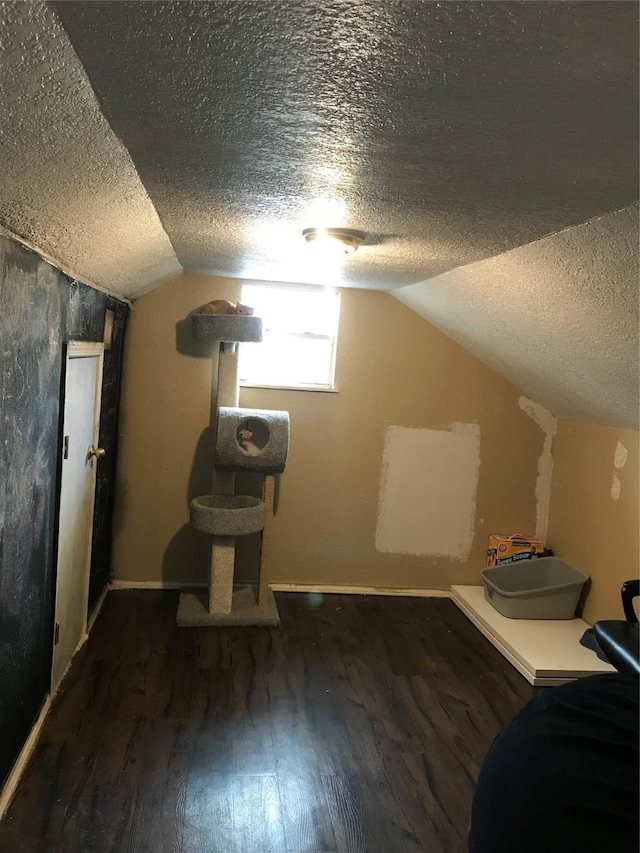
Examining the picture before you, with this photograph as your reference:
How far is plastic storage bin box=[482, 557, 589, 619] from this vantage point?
378 centimetres

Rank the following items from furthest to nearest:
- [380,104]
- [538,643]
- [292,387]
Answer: [292,387] → [538,643] → [380,104]

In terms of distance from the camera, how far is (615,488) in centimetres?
359

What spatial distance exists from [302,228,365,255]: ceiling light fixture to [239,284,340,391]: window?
1.76 m

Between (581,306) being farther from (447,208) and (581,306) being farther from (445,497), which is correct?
(445,497)

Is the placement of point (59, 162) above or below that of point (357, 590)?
above

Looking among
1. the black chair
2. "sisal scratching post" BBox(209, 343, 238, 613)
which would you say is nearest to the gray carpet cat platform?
"sisal scratching post" BBox(209, 343, 238, 613)

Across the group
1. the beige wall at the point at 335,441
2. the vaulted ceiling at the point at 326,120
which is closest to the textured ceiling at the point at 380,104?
the vaulted ceiling at the point at 326,120

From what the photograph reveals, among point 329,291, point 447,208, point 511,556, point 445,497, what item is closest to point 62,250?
point 447,208

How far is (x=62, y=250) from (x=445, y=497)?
9.26 ft

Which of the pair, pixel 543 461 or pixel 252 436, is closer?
pixel 252 436

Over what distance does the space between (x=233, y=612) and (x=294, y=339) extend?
1594 millimetres

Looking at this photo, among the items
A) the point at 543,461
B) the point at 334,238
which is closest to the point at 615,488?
the point at 543,461

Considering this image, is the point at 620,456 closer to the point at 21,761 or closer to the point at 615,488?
the point at 615,488

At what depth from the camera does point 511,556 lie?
4.23m
